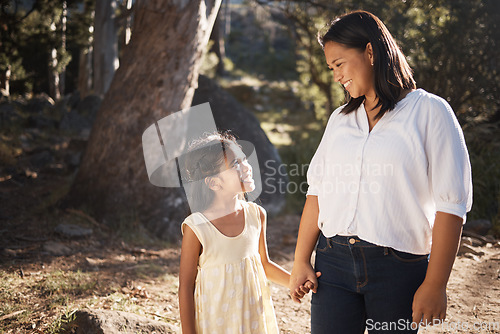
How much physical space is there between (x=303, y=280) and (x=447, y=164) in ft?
2.27

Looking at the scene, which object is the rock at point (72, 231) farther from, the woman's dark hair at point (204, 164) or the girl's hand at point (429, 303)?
the girl's hand at point (429, 303)

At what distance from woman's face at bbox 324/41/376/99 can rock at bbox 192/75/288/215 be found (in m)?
5.27

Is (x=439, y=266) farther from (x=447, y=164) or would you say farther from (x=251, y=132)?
(x=251, y=132)

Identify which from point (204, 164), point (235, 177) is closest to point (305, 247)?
point (235, 177)

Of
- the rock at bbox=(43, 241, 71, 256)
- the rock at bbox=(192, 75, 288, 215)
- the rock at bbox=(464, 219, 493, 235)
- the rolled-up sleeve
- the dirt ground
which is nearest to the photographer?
the rolled-up sleeve

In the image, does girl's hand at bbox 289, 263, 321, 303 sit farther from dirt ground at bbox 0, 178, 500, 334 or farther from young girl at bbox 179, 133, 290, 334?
dirt ground at bbox 0, 178, 500, 334

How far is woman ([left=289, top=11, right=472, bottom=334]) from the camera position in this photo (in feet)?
5.18

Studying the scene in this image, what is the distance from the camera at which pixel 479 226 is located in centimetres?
536

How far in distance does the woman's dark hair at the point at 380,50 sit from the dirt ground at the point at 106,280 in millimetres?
1973

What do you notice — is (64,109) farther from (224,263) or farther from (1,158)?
(224,263)

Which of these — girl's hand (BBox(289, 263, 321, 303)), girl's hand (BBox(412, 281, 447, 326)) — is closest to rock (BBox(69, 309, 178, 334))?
girl's hand (BBox(289, 263, 321, 303))

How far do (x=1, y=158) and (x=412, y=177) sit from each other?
813 cm

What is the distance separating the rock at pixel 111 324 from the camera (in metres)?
2.68

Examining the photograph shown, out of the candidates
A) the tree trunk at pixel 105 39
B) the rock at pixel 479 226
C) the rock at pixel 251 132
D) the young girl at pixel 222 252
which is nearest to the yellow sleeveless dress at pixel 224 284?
the young girl at pixel 222 252
